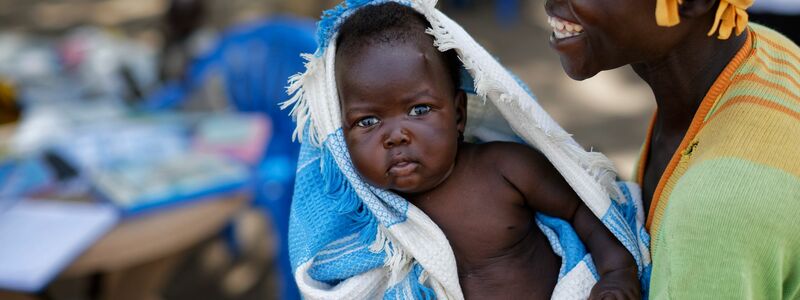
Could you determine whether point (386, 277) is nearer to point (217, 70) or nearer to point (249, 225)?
point (217, 70)

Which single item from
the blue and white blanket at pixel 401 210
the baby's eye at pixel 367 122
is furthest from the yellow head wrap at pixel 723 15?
the baby's eye at pixel 367 122

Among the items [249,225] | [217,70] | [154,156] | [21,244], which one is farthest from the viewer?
[249,225]

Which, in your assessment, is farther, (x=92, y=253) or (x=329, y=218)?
(x=92, y=253)

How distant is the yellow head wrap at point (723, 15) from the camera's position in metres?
1.22

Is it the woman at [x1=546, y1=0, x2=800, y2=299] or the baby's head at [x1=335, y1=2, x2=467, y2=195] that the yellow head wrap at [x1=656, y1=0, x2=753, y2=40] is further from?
the baby's head at [x1=335, y1=2, x2=467, y2=195]

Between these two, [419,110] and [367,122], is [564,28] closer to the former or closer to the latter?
[419,110]

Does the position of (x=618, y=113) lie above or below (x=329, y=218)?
below

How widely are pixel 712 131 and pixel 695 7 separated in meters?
0.20

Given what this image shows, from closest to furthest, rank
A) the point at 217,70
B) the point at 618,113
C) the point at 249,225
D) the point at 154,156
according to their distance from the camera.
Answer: the point at 154,156 → the point at 217,70 → the point at 249,225 → the point at 618,113

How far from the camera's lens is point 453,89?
1604 mm

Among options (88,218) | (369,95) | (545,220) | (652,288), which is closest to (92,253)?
(88,218)

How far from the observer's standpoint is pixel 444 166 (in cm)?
154

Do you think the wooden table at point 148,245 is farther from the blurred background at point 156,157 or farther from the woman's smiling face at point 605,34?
the woman's smiling face at point 605,34

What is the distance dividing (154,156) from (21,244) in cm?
71
